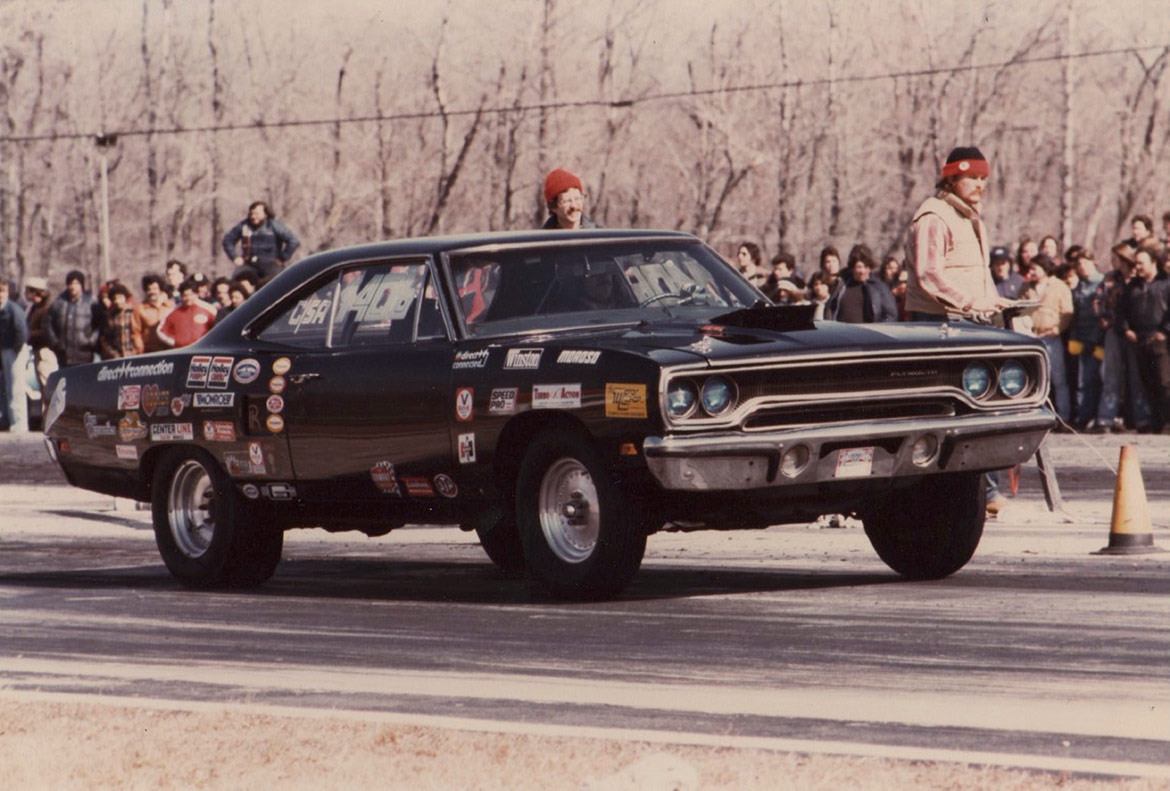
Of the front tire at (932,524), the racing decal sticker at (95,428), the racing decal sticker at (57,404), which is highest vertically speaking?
the racing decal sticker at (57,404)

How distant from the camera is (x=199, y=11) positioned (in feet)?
195

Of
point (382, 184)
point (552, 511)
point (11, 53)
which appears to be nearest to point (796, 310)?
point (552, 511)

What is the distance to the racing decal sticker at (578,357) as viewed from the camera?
9352mm

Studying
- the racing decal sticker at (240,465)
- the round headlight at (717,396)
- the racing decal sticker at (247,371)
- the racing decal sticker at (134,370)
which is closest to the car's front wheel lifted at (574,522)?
the round headlight at (717,396)

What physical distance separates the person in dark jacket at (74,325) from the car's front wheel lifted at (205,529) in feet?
47.9

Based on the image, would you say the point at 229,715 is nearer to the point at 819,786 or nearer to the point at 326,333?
the point at 819,786

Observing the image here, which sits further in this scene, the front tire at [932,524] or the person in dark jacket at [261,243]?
the person in dark jacket at [261,243]

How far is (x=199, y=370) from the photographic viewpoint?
11312 millimetres

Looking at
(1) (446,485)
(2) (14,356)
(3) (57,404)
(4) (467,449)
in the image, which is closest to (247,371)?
Answer: (1) (446,485)

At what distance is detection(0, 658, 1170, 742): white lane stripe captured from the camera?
6.61m

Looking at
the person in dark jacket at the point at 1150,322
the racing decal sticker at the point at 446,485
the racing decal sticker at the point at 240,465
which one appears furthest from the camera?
the person in dark jacket at the point at 1150,322

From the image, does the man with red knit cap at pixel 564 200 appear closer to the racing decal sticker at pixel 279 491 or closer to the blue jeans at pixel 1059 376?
the racing decal sticker at pixel 279 491

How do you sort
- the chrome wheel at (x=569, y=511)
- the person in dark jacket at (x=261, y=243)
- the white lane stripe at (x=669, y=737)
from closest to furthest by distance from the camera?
the white lane stripe at (x=669, y=737) < the chrome wheel at (x=569, y=511) < the person in dark jacket at (x=261, y=243)

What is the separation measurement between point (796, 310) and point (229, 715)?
3663mm
